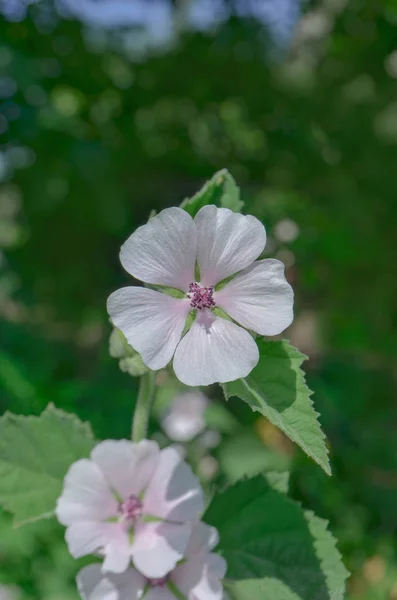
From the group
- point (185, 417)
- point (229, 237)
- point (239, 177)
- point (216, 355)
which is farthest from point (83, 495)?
point (239, 177)

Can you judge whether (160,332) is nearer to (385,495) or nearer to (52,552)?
(52,552)

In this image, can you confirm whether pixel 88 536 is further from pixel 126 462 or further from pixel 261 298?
pixel 261 298

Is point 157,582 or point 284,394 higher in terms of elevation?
point 284,394

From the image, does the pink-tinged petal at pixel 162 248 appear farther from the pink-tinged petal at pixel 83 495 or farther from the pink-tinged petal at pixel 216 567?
the pink-tinged petal at pixel 216 567

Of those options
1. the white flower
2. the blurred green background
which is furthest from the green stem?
the white flower

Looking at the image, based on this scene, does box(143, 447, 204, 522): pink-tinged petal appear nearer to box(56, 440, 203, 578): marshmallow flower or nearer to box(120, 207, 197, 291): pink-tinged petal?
box(56, 440, 203, 578): marshmallow flower
